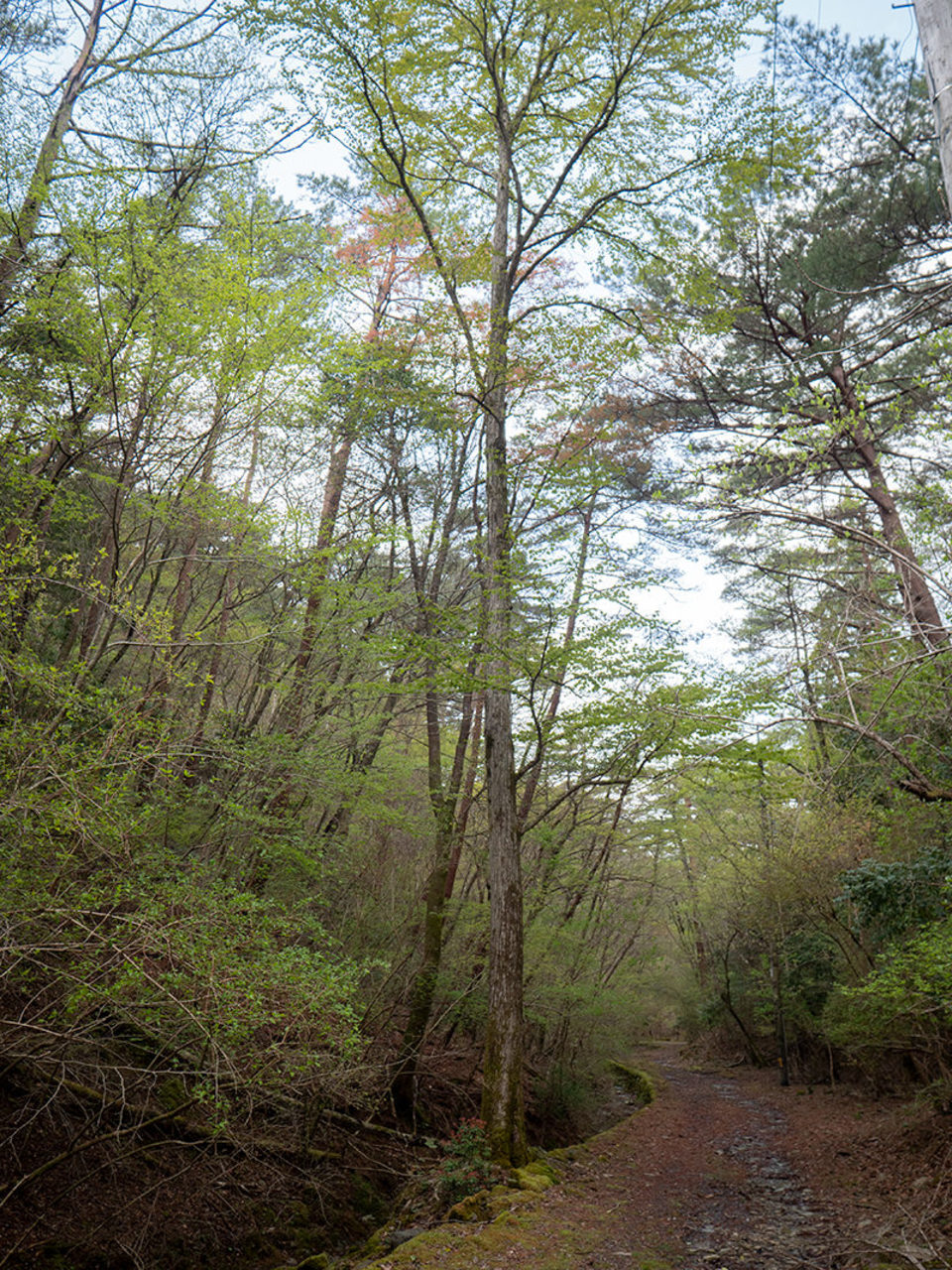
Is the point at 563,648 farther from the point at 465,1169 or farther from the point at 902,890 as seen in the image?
the point at 902,890

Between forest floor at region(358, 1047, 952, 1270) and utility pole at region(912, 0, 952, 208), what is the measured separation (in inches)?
224

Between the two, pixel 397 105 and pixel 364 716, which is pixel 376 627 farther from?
pixel 397 105

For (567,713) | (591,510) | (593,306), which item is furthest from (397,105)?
(567,713)

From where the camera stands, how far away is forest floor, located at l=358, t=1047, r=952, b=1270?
4.92 meters

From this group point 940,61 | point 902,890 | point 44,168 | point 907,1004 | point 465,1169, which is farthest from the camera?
point 902,890

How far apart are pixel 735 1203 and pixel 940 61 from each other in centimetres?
867

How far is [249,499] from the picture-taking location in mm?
9922

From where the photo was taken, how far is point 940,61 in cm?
218

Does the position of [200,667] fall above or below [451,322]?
below

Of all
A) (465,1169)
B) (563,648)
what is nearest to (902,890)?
(563,648)

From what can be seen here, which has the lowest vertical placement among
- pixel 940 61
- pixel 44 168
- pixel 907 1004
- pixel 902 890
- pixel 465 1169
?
pixel 465 1169

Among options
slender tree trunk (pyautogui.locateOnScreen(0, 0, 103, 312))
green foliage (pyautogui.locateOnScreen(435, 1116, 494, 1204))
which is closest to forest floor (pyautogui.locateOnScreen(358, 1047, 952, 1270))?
green foliage (pyautogui.locateOnScreen(435, 1116, 494, 1204))

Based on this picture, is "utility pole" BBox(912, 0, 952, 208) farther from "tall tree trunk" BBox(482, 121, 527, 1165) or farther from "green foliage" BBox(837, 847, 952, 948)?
"green foliage" BBox(837, 847, 952, 948)

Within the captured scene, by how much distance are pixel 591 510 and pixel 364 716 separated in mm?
5030
